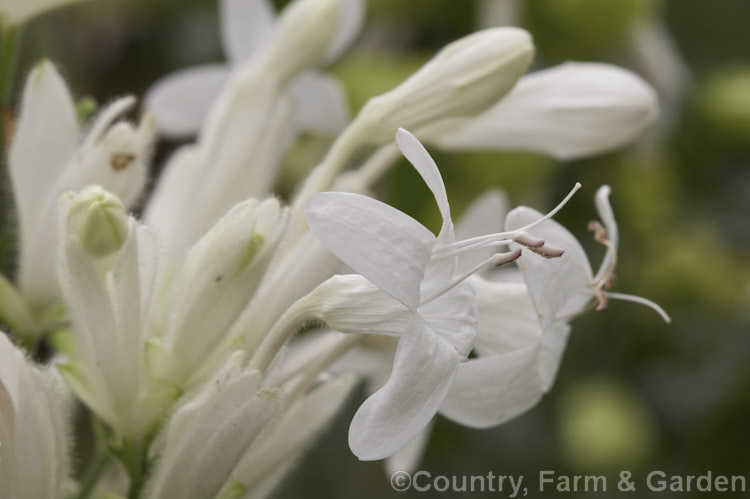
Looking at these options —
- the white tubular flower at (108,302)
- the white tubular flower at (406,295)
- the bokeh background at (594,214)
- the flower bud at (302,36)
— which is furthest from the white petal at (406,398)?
the bokeh background at (594,214)

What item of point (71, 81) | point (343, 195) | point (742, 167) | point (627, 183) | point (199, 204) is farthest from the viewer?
point (742, 167)

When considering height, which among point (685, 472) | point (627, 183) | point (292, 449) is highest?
point (292, 449)

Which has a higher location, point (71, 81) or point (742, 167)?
point (71, 81)

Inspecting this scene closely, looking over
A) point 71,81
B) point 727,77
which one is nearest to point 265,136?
point 71,81

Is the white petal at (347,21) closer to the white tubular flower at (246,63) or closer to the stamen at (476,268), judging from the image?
the white tubular flower at (246,63)

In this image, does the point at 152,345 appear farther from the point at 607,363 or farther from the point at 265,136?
the point at 607,363

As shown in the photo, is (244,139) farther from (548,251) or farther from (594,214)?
→ (594,214)

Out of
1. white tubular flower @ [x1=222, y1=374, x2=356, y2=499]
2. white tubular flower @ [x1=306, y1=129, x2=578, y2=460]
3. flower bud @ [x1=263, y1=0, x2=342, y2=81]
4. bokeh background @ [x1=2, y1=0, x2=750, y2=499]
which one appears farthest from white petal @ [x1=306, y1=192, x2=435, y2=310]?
bokeh background @ [x1=2, y1=0, x2=750, y2=499]
